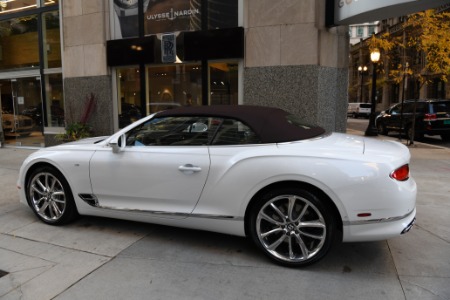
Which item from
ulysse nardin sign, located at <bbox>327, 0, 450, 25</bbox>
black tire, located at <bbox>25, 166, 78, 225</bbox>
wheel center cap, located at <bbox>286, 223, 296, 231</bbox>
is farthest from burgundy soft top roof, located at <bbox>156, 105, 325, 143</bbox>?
ulysse nardin sign, located at <bbox>327, 0, 450, 25</bbox>

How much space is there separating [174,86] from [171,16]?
68.3 inches

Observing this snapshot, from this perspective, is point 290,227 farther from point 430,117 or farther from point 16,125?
point 430,117

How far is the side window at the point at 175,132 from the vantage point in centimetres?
405

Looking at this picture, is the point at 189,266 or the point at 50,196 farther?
the point at 50,196

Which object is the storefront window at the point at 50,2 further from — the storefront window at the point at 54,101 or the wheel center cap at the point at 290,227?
the wheel center cap at the point at 290,227

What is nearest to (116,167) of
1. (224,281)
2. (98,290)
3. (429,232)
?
(98,290)

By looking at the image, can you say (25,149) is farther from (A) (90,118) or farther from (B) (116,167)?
(B) (116,167)

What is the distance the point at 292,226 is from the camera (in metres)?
3.56

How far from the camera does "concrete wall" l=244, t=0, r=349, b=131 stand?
26.9ft


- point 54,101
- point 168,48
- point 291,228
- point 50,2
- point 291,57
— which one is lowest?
point 291,228

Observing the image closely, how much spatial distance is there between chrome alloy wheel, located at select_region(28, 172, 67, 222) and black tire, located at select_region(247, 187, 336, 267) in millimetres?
2439

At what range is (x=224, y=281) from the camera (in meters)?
3.36

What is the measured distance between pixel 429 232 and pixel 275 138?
7.58 feet

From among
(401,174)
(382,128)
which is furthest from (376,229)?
(382,128)
